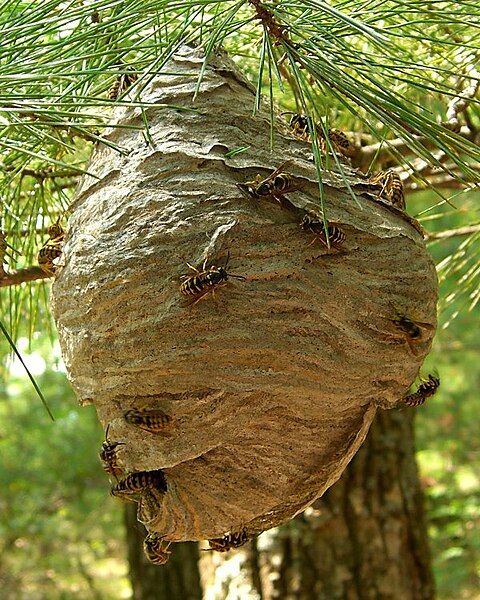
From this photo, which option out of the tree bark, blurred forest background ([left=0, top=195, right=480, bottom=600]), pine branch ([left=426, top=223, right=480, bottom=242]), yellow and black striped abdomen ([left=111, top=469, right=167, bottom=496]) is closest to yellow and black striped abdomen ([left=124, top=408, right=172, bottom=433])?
yellow and black striped abdomen ([left=111, top=469, right=167, bottom=496])

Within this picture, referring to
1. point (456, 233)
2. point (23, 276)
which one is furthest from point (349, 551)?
point (23, 276)

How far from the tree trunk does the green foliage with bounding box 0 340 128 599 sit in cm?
242

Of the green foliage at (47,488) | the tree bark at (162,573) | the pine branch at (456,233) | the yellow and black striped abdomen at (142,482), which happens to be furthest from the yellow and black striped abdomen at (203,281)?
the green foliage at (47,488)

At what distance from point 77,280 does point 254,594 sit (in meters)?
2.29

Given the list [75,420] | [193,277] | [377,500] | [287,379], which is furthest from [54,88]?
[75,420]

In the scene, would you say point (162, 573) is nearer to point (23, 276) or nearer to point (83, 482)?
point (83, 482)

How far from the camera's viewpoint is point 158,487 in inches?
54.6

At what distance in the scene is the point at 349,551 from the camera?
332 centimetres

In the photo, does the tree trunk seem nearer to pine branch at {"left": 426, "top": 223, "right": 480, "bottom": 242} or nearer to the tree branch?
pine branch at {"left": 426, "top": 223, "right": 480, "bottom": 242}

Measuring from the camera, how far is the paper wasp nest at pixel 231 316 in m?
1.25

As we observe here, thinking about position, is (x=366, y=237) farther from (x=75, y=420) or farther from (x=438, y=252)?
(x=75, y=420)

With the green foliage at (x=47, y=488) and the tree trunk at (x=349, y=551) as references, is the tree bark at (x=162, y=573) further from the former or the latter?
the green foliage at (x=47, y=488)

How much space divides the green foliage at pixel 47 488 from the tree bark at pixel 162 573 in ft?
4.38

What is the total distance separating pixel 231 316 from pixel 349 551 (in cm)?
231
